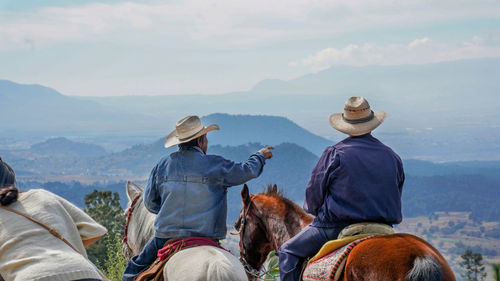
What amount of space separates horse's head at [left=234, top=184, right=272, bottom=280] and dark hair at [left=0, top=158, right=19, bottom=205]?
123 inches

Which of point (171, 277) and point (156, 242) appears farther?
point (156, 242)

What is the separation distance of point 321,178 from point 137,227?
2882 mm

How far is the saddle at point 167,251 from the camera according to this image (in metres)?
5.35

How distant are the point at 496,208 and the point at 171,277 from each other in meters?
149

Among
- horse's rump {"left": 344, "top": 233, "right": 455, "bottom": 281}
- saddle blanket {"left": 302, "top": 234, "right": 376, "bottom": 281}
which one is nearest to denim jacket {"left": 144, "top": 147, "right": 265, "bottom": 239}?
saddle blanket {"left": 302, "top": 234, "right": 376, "bottom": 281}

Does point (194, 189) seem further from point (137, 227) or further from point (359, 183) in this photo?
point (137, 227)

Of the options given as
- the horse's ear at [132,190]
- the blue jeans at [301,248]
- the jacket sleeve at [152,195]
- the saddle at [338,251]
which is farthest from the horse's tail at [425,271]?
the horse's ear at [132,190]

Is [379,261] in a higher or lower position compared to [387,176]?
lower

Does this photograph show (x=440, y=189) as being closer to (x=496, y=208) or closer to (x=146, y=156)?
(x=496, y=208)

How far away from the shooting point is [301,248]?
5699 millimetres

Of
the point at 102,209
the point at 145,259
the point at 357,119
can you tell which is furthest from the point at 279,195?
the point at 102,209

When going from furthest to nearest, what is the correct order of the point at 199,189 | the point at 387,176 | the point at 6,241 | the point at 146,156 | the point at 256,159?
1. the point at 146,156
2. the point at 256,159
3. the point at 199,189
4. the point at 387,176
5. the point at 6,241

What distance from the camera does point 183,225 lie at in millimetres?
5629

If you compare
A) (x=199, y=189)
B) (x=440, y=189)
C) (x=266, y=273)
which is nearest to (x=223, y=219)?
(x=199, y=189)
